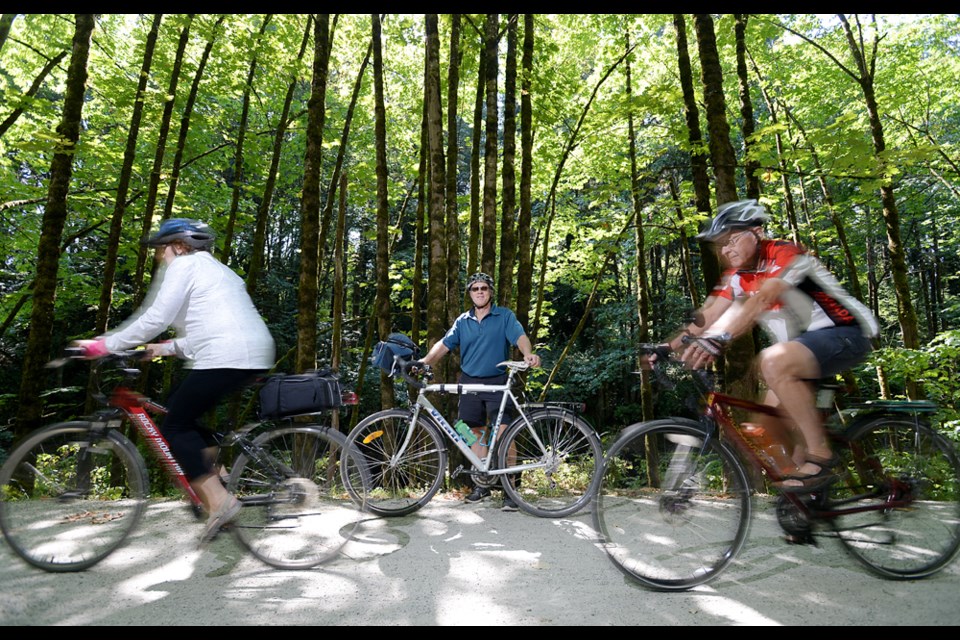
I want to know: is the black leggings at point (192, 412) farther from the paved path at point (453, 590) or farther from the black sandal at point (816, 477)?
the black sandal at point (816, 477)

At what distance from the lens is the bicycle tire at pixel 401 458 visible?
4.80 m

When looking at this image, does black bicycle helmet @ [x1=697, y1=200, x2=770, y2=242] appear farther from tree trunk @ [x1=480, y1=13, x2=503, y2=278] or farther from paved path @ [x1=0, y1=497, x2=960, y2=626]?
tree trunk @ [x1=480, y1=13, x2=503, y2=278]

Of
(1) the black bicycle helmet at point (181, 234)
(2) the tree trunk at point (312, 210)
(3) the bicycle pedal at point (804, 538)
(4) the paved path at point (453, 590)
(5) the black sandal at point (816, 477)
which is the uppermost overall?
(2) the tree trunk at point (312, 210)

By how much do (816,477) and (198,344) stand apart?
3.63 meters

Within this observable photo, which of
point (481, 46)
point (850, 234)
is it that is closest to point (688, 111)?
point (481, 46)

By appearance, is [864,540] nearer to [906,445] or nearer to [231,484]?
[906,445]

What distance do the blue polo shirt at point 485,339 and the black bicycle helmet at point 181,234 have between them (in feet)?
8.05

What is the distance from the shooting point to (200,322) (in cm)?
335

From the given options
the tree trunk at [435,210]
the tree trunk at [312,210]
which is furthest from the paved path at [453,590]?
the tree trunk at [435,210]

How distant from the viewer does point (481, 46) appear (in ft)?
28.0

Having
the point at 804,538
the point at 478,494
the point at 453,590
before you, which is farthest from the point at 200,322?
the point at 804,538

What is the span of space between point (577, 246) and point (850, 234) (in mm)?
13322

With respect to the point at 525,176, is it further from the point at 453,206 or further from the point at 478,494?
the point at 478,494
